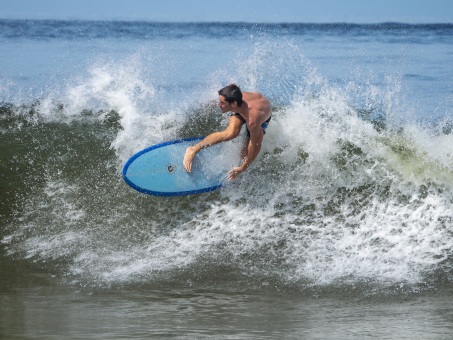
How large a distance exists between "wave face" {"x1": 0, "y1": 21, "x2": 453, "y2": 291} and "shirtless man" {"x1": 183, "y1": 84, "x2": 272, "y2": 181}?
51 cm

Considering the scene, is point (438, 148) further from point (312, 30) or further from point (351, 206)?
point (312, 30)

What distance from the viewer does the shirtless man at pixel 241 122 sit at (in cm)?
630

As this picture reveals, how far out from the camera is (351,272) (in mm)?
5965

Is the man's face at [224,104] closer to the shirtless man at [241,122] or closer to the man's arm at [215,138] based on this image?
the shirtless man at [241,122]

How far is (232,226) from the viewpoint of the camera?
6.79 m

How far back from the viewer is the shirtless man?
20.7ft

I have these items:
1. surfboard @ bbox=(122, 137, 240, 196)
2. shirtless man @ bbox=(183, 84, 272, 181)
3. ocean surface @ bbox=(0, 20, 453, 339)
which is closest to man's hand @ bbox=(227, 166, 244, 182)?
shirtless man @ bbox=(183, 84, 272, 181)

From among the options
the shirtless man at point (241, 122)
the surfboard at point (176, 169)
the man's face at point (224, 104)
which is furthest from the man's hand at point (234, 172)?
the man's face at point (224, 104)

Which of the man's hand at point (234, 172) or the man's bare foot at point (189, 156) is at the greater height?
the man's bare foot at point (189, 156)

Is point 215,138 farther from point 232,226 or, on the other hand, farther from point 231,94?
point 232,226

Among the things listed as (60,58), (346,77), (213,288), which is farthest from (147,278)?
(60,58)

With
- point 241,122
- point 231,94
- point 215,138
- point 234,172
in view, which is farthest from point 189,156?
point 231,94

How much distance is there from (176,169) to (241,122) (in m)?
0.87

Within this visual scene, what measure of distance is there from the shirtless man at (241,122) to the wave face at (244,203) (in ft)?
1.67
